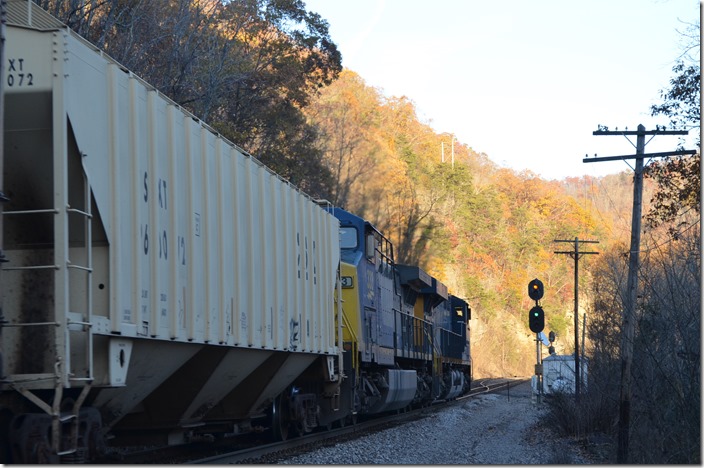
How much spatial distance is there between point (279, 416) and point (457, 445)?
327 cm

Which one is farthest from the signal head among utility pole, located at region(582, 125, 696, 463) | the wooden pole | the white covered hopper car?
the white covered hopper car

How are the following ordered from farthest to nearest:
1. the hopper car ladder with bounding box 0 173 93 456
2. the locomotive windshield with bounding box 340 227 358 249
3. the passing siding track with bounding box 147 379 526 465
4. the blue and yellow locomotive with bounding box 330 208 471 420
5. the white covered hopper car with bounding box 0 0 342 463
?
1. the locomotive windshield with bounding box 340 227 358 249
2. the blue and yellow locomotive with bounding box 330 208 471 420
3. the passing siding track with bounding box 147 379 526 465
4. the white covered hopper car with bounding box 0 0 342 463
5. the hopper car ladder with bounding box 0 173 93 456

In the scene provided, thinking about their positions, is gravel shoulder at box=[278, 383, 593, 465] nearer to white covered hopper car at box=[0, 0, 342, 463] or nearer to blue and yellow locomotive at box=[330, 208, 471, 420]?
blue and yellow locomotive at box=[330, 208, 471, 420]

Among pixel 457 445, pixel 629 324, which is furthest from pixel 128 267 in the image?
pixel 629 324

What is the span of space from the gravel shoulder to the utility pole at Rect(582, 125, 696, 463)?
0.93 m

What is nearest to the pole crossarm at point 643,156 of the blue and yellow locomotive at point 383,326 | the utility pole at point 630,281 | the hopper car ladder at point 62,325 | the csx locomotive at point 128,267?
the utility pole at point 630,281

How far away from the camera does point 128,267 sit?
7.89m

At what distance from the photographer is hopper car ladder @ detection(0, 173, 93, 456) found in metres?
6.86

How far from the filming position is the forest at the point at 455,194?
17.3 metres

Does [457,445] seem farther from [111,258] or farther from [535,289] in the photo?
[535,289]

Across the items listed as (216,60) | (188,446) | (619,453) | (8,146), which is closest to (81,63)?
(8,146)

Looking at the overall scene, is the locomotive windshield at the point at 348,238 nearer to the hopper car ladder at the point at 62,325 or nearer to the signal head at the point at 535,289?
the signal head at the point at 535,289

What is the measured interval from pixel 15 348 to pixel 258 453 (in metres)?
6.25

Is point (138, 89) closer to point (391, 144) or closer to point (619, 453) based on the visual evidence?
point (619, 453)
